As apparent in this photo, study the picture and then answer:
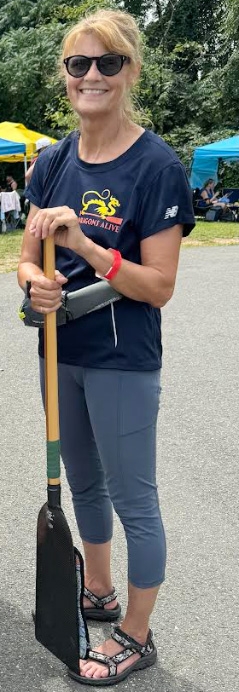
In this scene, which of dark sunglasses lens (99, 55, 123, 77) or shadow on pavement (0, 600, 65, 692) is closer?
dark sunglasses lens (99, 55, 123, 77)

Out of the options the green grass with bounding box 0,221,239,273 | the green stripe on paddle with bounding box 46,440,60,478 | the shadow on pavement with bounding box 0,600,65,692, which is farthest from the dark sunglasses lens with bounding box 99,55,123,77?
the green grass with bounding box 0,221,239,273

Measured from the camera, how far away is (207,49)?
2566 cm

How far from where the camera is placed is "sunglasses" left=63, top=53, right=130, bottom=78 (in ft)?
6.09

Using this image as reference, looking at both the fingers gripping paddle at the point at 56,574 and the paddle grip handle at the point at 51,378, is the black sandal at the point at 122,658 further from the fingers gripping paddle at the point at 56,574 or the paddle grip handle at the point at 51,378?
the paddle grip handle at the point at 51,378

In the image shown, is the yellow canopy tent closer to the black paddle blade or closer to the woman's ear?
the woman's ear

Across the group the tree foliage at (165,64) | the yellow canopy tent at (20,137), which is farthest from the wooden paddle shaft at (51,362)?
the tree foliage at (165,64)

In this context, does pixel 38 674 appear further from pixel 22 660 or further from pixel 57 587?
pixel 57 587

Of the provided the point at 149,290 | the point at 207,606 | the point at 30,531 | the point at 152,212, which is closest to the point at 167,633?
the point at 207,606

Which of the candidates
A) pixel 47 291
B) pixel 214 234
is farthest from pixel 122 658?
pixel 214 234

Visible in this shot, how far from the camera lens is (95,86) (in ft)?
6.18

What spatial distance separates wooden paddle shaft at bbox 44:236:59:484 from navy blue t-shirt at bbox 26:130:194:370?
0.09m

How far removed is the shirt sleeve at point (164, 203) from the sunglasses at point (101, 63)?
29 cm

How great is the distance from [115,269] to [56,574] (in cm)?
88

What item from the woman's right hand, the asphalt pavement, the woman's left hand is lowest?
the asphalt pavement
